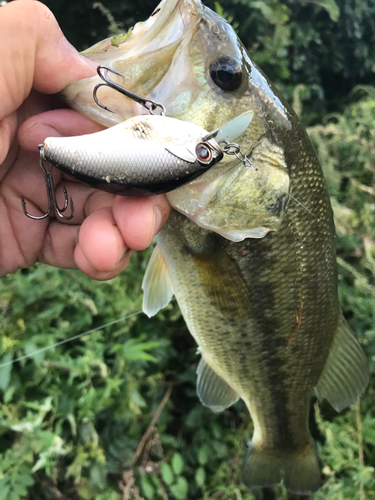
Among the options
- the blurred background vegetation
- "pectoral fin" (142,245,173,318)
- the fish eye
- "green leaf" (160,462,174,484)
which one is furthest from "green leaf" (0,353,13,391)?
the fish eye

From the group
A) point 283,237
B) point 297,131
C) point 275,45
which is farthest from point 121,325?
point 275,45

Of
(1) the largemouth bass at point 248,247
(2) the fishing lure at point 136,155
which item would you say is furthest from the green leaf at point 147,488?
(2) the fishing lure at point 136,155

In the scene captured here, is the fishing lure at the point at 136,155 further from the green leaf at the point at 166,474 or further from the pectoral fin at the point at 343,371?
the green leaf at the point at 166,474

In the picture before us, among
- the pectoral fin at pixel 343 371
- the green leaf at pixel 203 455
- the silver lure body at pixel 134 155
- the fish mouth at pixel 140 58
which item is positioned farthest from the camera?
the green leaf at pixel 203 455

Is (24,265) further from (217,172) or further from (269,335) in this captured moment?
(269,335)

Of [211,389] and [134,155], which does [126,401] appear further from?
[134,155]
